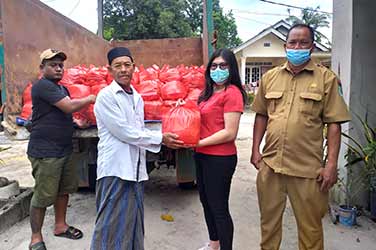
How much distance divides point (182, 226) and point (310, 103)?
1.87m

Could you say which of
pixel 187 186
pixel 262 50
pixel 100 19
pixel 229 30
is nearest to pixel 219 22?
pixel 229 30

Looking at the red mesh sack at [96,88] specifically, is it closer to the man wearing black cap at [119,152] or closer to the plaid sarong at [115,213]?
the man wearing black cap at [119,152]

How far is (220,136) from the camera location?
2242mm

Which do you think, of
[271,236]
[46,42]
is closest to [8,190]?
[46,42]

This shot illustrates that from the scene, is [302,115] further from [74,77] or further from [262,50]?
[262,50]

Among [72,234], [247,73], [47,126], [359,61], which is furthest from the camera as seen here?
[247,73]

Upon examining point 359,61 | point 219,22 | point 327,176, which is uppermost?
point 219,22

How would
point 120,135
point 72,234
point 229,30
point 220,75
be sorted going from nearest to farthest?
point 120,135 < point 220,75 < point 72,234 < point 229,30

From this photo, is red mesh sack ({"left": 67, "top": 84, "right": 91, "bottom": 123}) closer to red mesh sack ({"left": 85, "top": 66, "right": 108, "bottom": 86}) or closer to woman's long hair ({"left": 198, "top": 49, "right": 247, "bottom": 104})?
red mesh sack ({"left": 85, "top": 66, "right": 108, "bottom": 86})

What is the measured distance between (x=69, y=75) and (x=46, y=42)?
26.2 inches

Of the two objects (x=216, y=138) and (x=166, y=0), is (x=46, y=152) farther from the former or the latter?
(x=166, y=0)

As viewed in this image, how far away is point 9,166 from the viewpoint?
20.1 ft

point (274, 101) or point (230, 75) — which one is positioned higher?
point (230, 75)

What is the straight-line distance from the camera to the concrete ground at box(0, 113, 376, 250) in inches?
116
